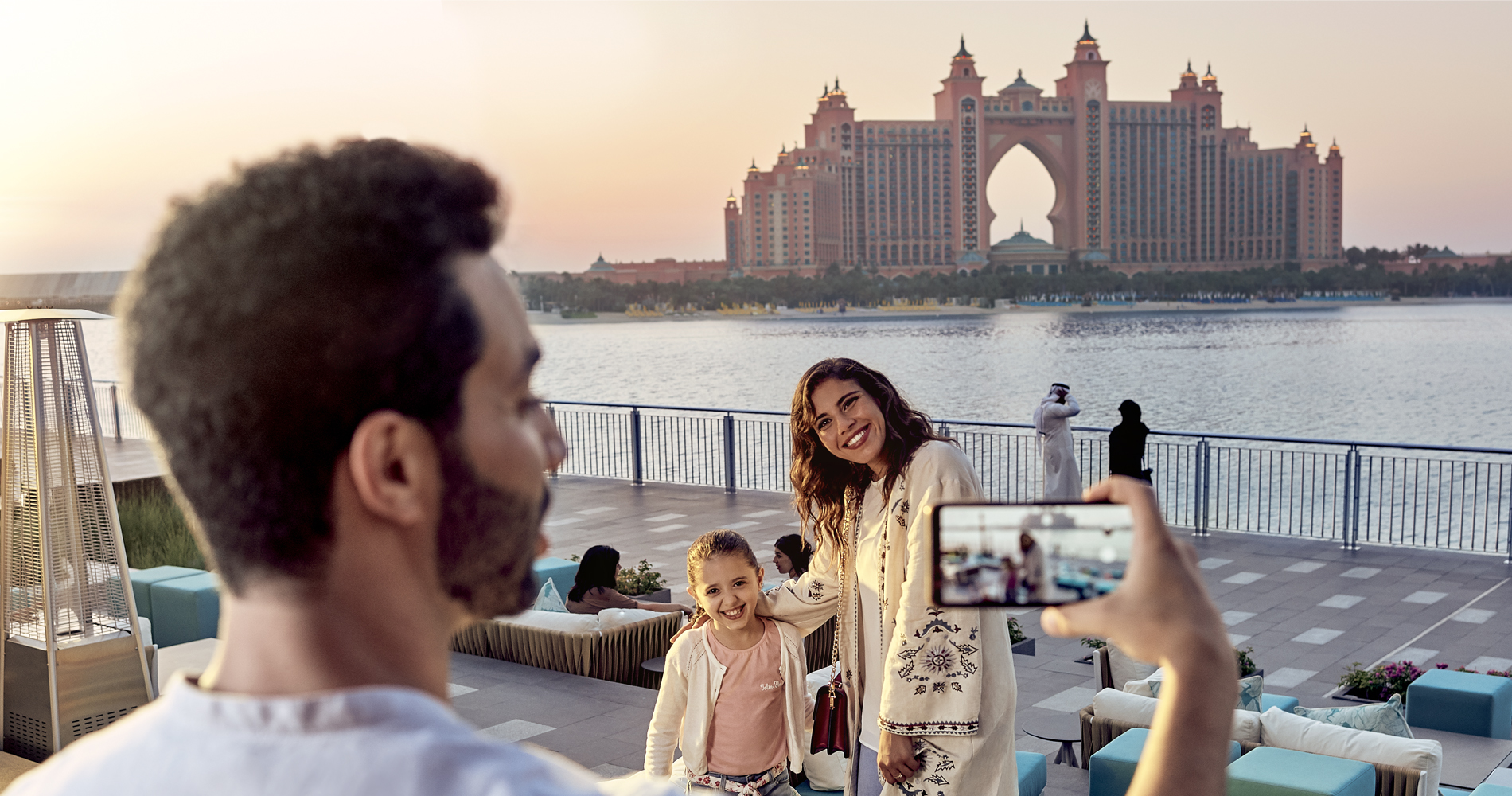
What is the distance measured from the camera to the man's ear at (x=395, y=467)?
0.65 m

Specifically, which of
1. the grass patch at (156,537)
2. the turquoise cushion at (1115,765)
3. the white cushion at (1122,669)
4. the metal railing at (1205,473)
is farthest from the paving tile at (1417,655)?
the grass patch at (156,537)

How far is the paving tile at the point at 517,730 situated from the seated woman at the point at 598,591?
1.10m

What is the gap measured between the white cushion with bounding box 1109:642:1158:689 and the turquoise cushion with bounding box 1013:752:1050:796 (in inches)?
60.6

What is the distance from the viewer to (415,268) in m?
0.67

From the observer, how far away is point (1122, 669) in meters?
6.36

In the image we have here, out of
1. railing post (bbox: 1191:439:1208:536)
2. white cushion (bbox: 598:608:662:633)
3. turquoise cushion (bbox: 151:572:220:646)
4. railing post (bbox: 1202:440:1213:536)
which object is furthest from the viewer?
railing post (bbox: 1191:439:1208:536)

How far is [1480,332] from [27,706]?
397ft

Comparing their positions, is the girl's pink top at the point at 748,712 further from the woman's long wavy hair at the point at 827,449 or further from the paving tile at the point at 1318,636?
the paving tile at the point at 1318,636

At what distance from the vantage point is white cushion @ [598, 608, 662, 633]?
6.66 meters

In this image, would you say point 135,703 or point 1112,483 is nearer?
point 1112,483

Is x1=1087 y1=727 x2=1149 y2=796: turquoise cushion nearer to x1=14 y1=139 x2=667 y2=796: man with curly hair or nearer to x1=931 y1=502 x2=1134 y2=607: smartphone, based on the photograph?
x1=931 y1=502 x2=1134 y2=607: smartphone

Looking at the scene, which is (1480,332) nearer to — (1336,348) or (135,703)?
(1336,348)

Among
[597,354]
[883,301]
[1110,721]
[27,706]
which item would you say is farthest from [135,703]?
[883,301]

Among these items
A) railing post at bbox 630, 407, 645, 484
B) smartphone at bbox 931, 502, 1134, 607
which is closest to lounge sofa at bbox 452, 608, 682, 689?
smartphone at bbox 931, 502, 1134, 607
